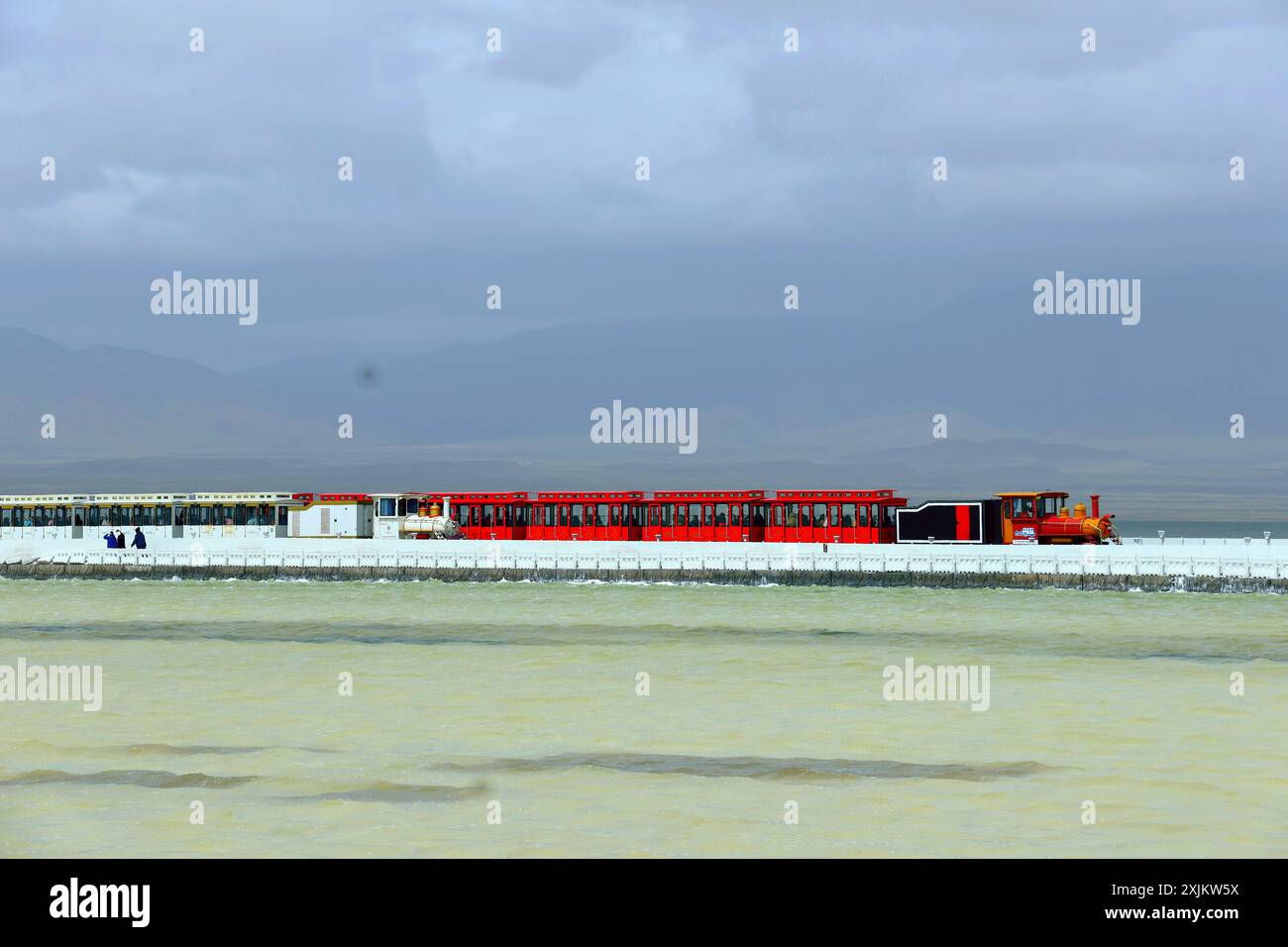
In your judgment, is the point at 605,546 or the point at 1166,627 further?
the point at 605,546

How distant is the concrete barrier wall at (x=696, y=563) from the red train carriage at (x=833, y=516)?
5.82 metres

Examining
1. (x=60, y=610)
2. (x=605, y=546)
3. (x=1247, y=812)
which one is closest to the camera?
(x=1247, y=812)

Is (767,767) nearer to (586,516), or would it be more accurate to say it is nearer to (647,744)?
(647,744)

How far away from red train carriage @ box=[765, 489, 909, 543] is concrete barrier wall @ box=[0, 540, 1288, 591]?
5821 millimetres

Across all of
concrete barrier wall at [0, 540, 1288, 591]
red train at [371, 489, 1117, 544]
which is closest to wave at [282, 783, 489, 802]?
concrete barrier wall at [0, 540, 1288, 591]

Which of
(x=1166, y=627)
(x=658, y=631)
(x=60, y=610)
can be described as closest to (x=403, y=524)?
(x=60, y=610)

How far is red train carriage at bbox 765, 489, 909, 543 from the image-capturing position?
206 feet

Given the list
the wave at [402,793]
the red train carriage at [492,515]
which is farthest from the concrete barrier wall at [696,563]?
the wave at [402,793]

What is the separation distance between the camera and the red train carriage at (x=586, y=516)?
6819 cm

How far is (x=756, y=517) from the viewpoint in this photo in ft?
216

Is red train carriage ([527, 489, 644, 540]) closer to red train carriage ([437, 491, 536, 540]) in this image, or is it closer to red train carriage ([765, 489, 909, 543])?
red train carriage ([437, 491, 536, 540])

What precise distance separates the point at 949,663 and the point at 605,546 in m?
33.8

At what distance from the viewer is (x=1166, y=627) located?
3597cm
